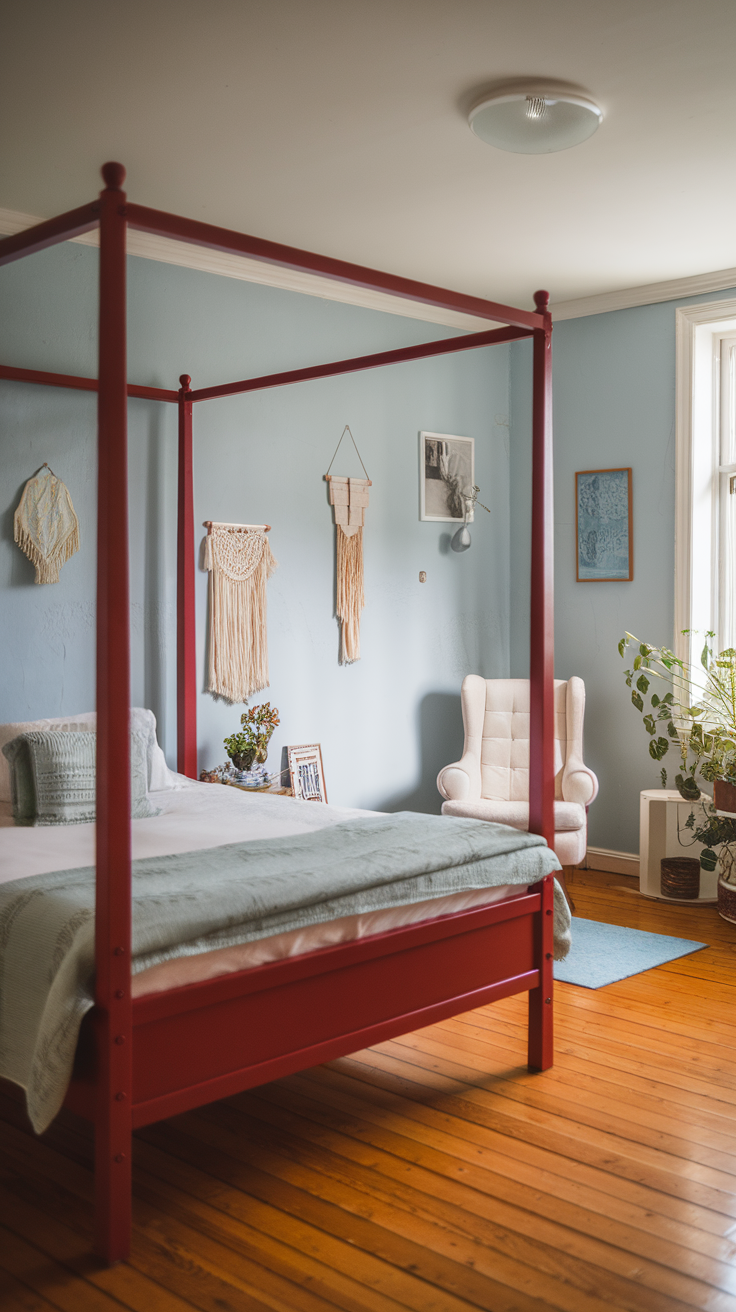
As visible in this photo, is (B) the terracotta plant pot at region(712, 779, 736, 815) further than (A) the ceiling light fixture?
Yes

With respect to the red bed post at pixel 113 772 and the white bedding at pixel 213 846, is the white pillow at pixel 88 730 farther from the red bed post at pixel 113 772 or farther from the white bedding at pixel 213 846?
the red bed post at pixel 113 772

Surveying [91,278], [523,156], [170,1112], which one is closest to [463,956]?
[170,1112]

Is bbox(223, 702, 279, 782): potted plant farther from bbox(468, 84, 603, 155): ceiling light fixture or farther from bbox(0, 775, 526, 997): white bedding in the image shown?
bbox(468, 84, 603, 155): ceiling light fixture

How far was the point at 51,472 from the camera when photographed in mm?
3980

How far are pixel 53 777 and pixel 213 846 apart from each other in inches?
26.5

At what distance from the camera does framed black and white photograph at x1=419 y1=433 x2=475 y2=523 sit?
548 centimetres

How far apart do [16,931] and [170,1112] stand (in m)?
0.48

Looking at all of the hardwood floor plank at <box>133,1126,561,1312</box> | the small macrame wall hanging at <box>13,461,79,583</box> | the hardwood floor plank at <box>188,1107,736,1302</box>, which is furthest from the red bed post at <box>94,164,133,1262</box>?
the small macrame wall hanging at <box>13,461,79,583</box>

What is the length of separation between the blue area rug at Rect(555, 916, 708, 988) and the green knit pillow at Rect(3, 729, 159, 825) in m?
1.67

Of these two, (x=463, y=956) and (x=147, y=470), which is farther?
(x=147, y=470)

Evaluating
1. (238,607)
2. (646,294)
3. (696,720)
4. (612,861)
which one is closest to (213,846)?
(238,607)

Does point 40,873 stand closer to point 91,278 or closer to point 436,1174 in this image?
point 436,1174

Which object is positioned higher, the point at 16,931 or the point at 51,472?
the point at 51,472

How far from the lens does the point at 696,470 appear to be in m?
5.20
